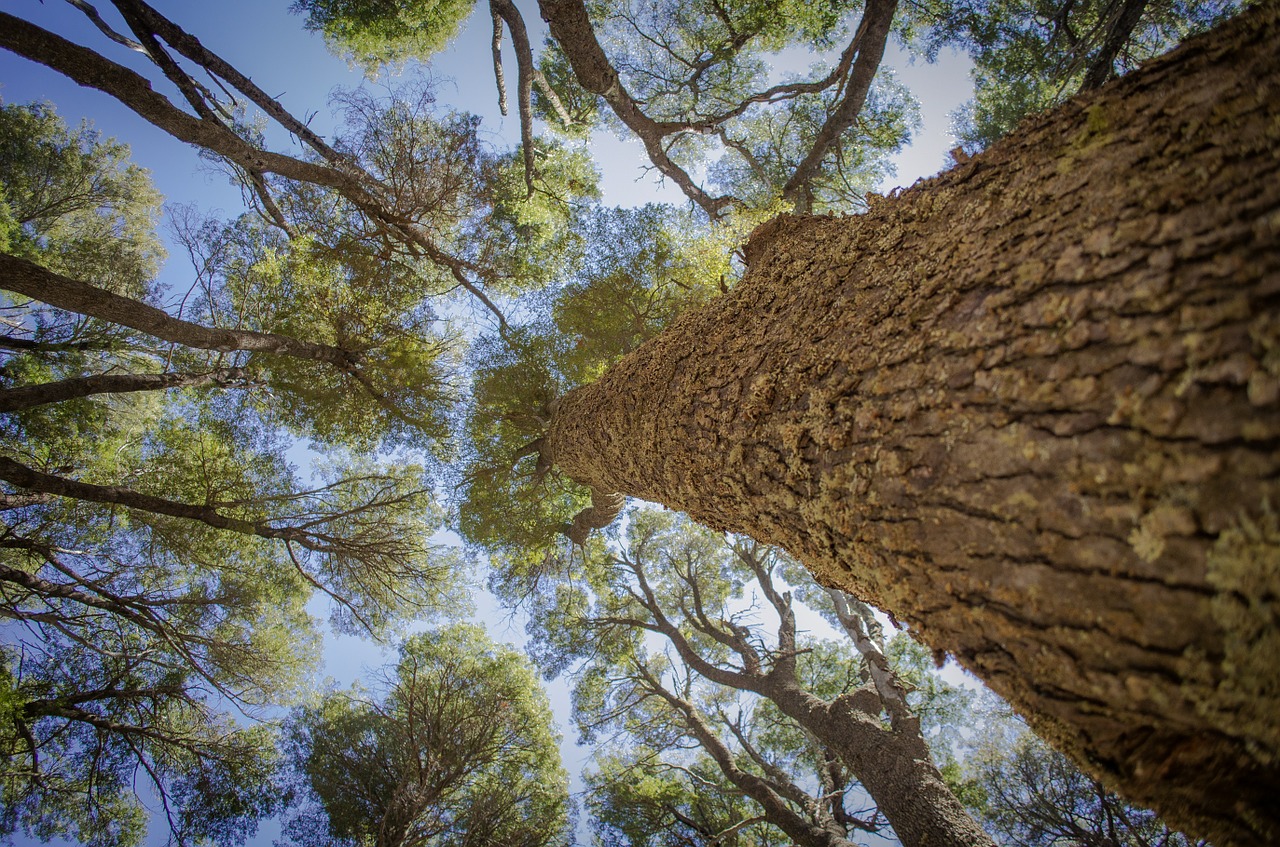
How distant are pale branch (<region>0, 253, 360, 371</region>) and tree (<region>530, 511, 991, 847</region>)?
5874mm

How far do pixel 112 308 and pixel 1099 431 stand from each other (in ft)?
19.5

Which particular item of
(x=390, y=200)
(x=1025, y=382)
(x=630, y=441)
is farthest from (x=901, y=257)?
(x=390, y=200)

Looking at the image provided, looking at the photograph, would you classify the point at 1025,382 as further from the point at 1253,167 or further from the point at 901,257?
the point at 901,257

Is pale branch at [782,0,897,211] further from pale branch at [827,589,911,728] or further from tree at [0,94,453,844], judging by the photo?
tree at [0,94,453,844]

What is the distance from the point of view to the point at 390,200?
249 inches

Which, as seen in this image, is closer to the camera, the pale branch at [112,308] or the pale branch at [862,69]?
the pale branch at [112,308]

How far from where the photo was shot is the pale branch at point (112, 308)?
3.44 metres

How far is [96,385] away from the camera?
4934 mm

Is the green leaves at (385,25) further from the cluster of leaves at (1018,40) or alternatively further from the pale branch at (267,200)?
the cluster of leaves at (1018,40)

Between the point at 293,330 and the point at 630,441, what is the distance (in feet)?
21.9

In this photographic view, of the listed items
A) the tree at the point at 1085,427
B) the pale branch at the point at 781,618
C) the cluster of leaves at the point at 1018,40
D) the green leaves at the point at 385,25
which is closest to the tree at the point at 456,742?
the pale branch at the point at 781,618

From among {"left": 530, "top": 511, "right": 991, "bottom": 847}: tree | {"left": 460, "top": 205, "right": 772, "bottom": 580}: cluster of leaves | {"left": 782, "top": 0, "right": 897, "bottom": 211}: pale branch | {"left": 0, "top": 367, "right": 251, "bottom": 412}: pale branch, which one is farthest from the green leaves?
{"left": 530, "top": 511, "right": 991, "bottom": 847}: tree

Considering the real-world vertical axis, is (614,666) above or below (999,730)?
above

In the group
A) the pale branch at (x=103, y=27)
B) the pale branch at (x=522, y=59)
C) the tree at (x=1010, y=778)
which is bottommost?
the tree at (x=1010, y=778)
